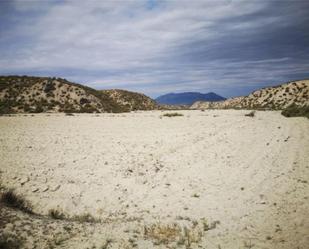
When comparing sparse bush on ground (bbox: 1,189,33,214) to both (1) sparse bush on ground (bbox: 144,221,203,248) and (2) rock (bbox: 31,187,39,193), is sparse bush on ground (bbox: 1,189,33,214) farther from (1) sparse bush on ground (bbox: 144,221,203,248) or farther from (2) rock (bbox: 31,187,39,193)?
(1) sparse bush on ground (bbox: 144,221,203,248)

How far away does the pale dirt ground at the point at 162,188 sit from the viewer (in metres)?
7.11

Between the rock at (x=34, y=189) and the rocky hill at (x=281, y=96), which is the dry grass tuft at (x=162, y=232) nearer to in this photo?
the rock at (x=34, y=189)

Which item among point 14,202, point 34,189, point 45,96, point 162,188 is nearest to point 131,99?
point 45,96

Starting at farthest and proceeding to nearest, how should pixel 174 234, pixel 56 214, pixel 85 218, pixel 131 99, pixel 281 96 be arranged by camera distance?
1. pixel 131 99
2. pixel 281 96
3. pixel 56 214
4. pixel 85 218
5. pixel 174 234

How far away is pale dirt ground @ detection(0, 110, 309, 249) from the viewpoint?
7113 millimetres

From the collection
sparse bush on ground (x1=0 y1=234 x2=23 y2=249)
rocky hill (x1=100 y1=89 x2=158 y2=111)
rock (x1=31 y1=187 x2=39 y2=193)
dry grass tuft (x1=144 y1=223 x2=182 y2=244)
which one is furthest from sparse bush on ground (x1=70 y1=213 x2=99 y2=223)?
rocky hill (x1=100 y1=89 x2=158 y2=111)

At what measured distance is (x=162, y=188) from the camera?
36.5ft

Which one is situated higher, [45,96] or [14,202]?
[45,96]

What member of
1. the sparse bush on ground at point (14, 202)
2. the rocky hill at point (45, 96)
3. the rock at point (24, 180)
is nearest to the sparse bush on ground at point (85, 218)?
the sparse bush on ground at point (14, 202)

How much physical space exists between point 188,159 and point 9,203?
8419 mm

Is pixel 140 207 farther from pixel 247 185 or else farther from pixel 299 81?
pixel 299 81

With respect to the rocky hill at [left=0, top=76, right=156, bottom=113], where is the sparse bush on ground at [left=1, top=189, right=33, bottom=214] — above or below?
below

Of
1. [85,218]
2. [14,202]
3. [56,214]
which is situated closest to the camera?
[85,218]

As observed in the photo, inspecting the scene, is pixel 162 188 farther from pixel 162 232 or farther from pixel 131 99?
pixel 131 99
